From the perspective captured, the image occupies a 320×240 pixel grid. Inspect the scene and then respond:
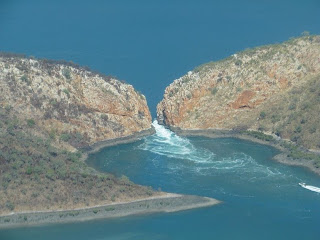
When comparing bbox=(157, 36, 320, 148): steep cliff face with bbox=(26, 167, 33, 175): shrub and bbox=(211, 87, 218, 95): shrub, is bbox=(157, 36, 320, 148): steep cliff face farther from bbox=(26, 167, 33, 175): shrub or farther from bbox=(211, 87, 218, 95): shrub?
bbox=(26, 167, 33, 175): shrub

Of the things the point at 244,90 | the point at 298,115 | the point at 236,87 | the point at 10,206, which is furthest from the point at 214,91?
the point at 10,206

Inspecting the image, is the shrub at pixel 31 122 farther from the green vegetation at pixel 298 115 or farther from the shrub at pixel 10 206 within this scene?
the green vegetation at pixel 298 115

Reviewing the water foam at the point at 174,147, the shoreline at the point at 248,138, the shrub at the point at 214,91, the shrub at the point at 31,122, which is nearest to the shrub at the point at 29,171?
the shrub at the point at 31,122

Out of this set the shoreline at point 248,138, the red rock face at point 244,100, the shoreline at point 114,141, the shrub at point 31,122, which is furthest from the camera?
the red rock face at point 244,100

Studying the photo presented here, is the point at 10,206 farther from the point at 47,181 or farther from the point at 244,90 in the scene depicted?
the point at 244,90

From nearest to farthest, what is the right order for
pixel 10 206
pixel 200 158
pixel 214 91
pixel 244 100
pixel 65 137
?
1. pixel 10 206
2. pixel 200 158
3. pixel 65 137
4. pixel 244 100
5. pixel 214 91

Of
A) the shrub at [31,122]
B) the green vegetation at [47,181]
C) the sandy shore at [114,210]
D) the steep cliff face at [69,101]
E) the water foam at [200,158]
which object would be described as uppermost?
the steep cliff face at [69,101]

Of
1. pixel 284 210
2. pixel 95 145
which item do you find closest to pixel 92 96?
pixel 95 145
